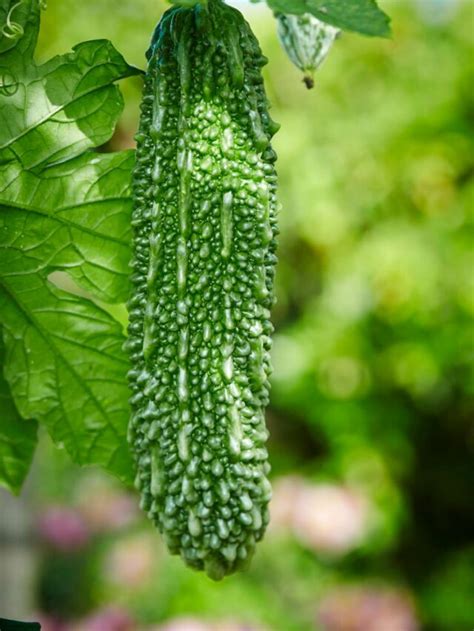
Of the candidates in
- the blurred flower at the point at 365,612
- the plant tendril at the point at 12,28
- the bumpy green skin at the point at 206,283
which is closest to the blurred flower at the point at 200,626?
the blurred flower at the point at 365,612

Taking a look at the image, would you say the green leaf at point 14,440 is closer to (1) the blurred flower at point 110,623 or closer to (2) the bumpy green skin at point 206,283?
(2) the bumpy green skin at point 206,283

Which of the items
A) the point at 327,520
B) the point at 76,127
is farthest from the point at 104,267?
the point at 327,520

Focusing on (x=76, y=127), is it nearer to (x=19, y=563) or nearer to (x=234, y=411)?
(x=234, y=411)

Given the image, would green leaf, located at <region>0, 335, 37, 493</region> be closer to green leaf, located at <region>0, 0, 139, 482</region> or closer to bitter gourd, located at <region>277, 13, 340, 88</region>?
green leaf, located at <region>0, 0, 139, 482</region>

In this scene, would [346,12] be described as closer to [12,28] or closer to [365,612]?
[12,28]

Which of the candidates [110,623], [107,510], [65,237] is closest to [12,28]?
[65,237]

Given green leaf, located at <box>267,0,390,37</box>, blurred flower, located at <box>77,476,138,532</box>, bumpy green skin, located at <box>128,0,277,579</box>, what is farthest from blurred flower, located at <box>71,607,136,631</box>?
green leaf, located at <box>267,0,390,37</box>
